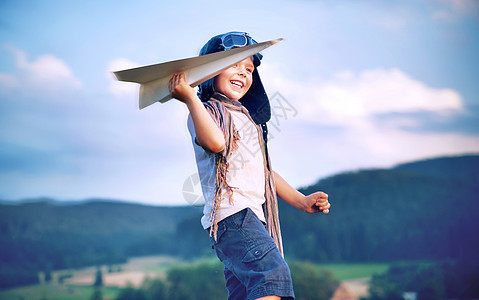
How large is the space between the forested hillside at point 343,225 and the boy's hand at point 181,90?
4.36 metres

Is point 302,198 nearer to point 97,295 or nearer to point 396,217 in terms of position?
point 97,295

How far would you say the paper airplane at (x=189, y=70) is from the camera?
1293 millimetres

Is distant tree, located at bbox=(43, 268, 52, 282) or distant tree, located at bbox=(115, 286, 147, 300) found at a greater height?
distant tree, located at bbox=(43, 268, 52, 282)

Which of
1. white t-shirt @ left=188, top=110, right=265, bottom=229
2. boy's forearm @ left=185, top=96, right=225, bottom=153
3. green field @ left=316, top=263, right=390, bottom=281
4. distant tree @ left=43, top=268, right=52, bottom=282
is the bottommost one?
green field @ left=316, top=263, right=390, bottom=281

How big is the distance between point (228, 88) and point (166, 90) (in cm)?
30

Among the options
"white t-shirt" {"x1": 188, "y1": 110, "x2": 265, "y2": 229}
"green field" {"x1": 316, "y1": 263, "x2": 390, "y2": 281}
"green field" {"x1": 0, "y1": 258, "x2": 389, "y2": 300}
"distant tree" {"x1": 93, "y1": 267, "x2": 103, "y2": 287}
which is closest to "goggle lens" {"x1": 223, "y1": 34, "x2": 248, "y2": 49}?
"white t-shirt" {"x1": 188, "y1": 110, "x2": 265, "y2": 229}

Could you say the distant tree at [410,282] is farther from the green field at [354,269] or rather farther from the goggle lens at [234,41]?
the goggle lens at [234,41]

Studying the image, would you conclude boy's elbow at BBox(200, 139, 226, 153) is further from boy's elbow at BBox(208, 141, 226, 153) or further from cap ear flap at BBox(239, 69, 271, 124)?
cap ear flap at BBox(239, 69, 271, 124)

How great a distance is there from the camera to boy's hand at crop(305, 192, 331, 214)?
1.62m

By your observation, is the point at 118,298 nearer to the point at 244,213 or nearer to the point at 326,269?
the point at 326,269

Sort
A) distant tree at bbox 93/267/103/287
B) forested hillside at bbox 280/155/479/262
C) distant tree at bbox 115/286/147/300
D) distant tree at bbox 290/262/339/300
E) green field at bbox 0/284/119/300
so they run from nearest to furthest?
green field at bbox 0/284/119/300 < distant tree at bbox 93/267/103/287 < distant tree at bbox 115/286/147/300 < distant tree at bbox 290/262/339/300 < forested hillside at bbox 280/155/479/262

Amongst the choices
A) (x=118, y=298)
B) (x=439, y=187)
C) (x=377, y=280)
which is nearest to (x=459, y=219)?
(x=439, y=187)

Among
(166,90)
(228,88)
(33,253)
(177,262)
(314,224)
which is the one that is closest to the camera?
(166,90)

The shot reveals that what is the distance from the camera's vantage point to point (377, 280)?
583cm
